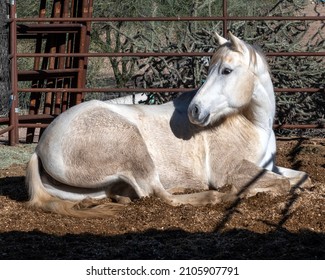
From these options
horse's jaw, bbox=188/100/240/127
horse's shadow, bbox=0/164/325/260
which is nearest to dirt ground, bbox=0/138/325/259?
horse's shadow, bbox=0/164/325/260

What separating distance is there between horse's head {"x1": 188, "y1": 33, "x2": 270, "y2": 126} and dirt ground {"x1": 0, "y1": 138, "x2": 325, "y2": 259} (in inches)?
27.7

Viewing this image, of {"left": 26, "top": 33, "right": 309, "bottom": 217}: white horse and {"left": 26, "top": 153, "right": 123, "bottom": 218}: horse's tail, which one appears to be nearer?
{"left": 26, "top": 153, "right": 123, "bottom": 218}: horse's tail

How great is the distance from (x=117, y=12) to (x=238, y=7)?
2294 mm

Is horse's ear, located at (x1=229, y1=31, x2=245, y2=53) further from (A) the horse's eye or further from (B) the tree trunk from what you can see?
(B) the tree trunk

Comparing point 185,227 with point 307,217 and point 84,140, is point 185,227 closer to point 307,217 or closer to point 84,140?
point 307,217

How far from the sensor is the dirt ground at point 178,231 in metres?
4.02

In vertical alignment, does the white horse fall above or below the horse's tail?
above

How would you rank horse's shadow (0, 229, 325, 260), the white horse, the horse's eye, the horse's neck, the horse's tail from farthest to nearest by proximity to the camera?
the horse's neck, the horse's eye, the white horse, the horse's tail, horse's shadow (0, 229, 325, 260)

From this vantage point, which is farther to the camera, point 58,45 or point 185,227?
point 58,45

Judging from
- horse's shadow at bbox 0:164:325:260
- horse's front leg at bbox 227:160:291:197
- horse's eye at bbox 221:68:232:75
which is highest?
horse's eye at bbox 221:68:232:75

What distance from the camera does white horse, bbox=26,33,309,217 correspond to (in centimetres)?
549

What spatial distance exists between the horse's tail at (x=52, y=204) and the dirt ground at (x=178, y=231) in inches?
2.7
